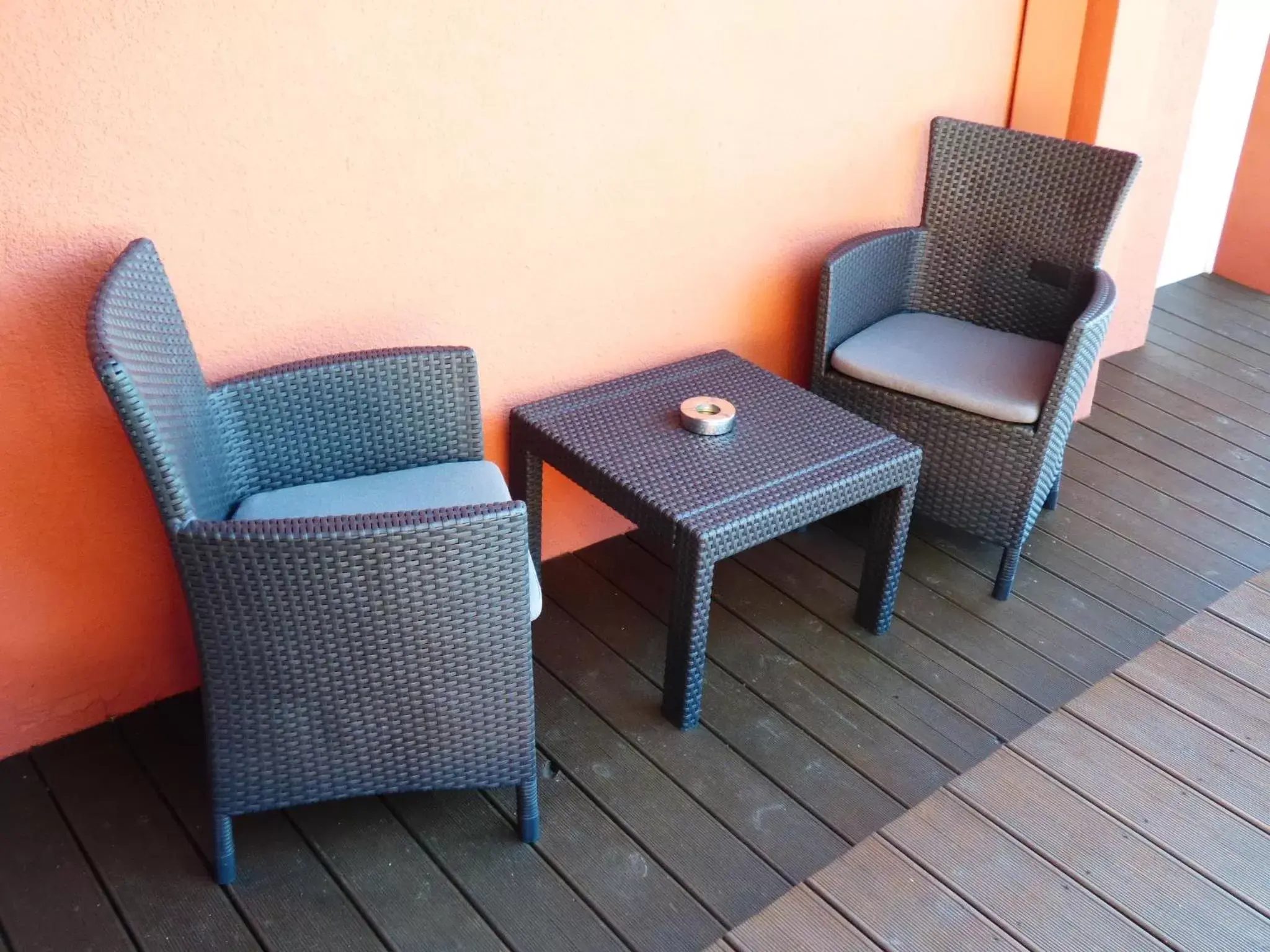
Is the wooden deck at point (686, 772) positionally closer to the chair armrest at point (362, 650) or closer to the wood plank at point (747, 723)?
the wood plank at point (747, 723)

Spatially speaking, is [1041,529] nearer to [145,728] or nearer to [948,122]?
[948,122]

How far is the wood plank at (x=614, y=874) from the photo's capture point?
166cm

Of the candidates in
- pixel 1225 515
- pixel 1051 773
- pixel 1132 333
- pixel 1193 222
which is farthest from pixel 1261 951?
pixel 1193 222

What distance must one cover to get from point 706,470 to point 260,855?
0.95 metres

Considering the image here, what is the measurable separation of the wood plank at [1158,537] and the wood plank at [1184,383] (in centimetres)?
65

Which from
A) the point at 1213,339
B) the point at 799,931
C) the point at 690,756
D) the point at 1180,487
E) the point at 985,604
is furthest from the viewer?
the point at 1213,339

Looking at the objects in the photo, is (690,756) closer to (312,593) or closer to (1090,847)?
(1090,847)

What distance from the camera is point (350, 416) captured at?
1.95 metres

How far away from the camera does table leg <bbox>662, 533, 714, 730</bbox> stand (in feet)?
6.18

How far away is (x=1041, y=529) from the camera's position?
2.66 metres

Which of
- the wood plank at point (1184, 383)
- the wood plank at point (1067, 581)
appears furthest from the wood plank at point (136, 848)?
the wood plank at point (1184, 383)

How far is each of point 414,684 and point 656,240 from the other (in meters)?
1.11

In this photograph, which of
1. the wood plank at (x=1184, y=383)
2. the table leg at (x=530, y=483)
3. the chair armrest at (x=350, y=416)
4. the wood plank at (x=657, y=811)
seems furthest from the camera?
the wood plank at (x=1184, y=383)

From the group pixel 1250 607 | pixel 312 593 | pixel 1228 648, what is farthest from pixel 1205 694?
pixel 312 593
